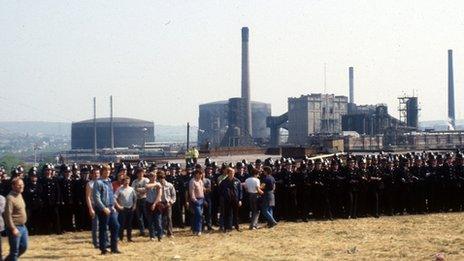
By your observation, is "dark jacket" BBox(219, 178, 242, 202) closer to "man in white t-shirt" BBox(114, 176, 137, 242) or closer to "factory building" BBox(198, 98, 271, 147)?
"man in white t-shirt" BBox(114, 176, 137, 242)

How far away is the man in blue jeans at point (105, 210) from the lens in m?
15.6

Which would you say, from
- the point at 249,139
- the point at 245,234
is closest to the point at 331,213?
the point at 245,234

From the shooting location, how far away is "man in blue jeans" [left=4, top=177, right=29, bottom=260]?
487 inches

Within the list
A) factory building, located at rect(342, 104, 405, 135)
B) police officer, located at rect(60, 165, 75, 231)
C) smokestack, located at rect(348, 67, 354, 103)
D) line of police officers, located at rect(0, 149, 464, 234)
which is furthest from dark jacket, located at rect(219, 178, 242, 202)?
smokestack, located at rect(348, 67, 354, 103)

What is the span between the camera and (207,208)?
20328 mm

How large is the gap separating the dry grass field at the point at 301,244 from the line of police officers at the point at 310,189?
86cm

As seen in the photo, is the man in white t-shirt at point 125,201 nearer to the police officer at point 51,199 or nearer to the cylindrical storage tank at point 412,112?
the police officer at point 51,199

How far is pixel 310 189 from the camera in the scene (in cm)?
2203

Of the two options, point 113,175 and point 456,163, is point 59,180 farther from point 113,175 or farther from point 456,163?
point 456,163

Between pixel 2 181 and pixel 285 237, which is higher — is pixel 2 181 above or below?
above

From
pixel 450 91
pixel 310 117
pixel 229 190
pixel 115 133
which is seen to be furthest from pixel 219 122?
pixel 229 190

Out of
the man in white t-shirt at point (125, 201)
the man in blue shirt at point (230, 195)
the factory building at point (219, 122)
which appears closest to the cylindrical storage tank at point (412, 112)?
the factory building at point (219, 122)

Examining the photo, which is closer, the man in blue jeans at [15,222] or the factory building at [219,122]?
the man in blue jeans at [15,222]

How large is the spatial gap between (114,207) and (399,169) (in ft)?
34.2
